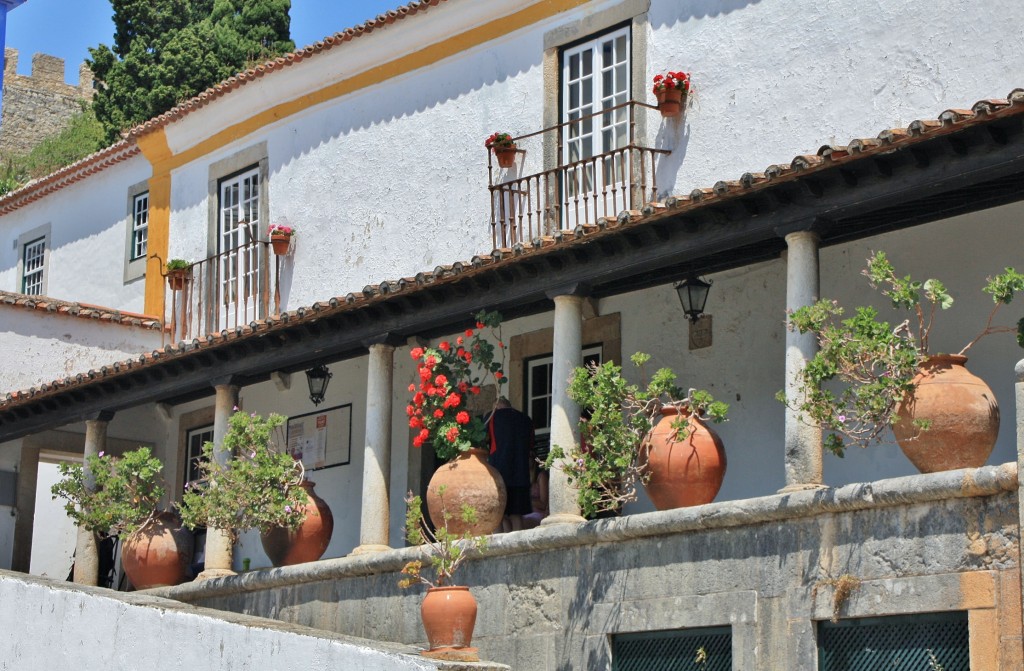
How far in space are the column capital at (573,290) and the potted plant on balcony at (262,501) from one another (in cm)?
293

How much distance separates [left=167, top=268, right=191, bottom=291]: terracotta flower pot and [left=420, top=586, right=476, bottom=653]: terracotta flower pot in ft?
28.1

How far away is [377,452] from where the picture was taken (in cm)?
1409

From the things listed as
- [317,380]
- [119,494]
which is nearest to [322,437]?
[317,380]

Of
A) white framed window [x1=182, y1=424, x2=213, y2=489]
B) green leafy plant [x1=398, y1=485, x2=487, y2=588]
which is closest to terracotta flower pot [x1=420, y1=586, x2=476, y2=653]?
green leafy plant [x1=398, y1=485, x2=487, y2=588]

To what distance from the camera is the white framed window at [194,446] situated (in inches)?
727

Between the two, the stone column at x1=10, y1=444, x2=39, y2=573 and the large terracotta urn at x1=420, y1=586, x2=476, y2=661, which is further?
the stone column at x1=10, y1=444, x2=39, y2=573

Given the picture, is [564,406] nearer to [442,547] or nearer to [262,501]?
[442,547]

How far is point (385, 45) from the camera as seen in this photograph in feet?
56.3

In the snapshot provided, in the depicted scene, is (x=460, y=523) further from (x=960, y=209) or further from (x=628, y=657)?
(x=960, y=209)

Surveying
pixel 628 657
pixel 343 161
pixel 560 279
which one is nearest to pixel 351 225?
pixel 343 161

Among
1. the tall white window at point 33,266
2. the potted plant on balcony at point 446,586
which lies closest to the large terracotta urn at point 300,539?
the potted plant on balcony at point 446,586

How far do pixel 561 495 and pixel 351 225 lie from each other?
19.3ft

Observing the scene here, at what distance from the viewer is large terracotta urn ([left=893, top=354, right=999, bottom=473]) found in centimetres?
983

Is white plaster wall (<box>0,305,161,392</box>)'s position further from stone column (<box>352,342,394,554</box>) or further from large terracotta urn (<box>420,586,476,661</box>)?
large terracotta urn (<box>420,586,476,661</box>)
